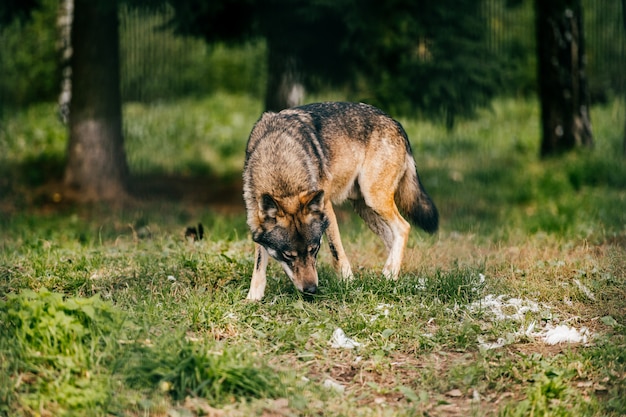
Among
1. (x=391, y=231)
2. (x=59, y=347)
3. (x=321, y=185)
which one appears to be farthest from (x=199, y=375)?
(x=391, y=231)

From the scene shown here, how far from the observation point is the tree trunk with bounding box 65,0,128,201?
10.3 metres

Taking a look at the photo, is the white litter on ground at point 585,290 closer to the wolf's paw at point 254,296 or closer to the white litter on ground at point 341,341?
the white litter on ground at point 341,341

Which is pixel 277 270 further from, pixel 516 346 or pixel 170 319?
pixel 516 346

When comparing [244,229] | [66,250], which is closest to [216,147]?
[244,229]

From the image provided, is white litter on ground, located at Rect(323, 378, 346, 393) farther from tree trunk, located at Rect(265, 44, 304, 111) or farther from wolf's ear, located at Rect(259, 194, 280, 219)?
tree trunk, located at Rect(265, 44, 304, 111)

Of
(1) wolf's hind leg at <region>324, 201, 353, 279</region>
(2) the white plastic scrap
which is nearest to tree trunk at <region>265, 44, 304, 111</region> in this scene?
(1) wolf's hind leg at <region>324, 201, 353, 279</region>

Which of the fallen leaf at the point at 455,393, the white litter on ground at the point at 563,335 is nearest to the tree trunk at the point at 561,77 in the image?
the white litter on ground at the point at 563,335

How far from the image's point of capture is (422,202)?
665 centimetres

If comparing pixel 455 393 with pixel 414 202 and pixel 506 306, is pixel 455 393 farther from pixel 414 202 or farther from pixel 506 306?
pixel 414 202

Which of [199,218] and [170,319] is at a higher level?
[170,319]

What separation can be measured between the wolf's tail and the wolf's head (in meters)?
1.45

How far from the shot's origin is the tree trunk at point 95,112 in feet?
33.7

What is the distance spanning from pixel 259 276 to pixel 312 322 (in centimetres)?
70

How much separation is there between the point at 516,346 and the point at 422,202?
1.99 metres
